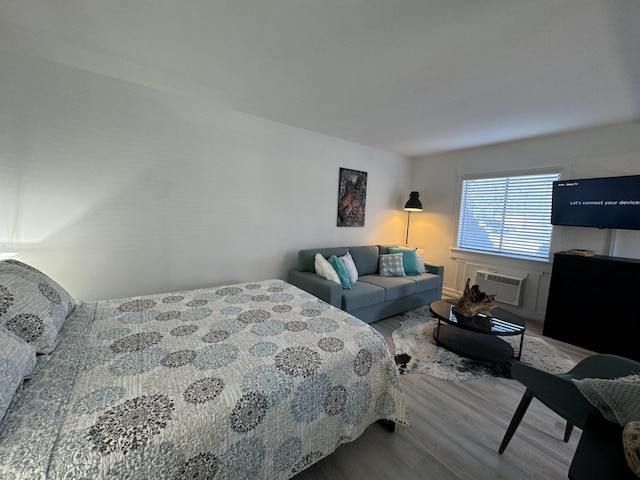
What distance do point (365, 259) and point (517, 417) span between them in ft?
8.47

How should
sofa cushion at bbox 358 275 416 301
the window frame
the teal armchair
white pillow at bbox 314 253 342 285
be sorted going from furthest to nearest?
the window frame
sofa cushion at bbox 358 275 416 301
white pillow at bbox 314 253 342 285
the teal armchair

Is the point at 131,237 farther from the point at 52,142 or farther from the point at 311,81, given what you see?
the point at 311,81

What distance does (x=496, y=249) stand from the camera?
3963 millimetres

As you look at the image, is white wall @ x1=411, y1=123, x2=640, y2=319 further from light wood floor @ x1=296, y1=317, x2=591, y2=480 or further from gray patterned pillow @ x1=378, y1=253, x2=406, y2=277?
light wood floor @ x1=296, y1=317, x2=591, y2=480

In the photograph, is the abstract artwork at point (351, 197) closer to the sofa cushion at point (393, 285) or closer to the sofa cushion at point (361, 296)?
the sofa cushion at point (393, 285)

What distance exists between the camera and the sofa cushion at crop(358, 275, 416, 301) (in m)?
3.29

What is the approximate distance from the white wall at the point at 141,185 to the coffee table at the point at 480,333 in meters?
1.99

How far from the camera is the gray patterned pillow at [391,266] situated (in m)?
3.83

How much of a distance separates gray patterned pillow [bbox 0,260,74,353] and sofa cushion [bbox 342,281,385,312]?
228 cm

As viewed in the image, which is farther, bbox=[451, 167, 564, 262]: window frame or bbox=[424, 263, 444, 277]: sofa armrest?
bbox=[424, 263, 444, 277]: sofa armrest

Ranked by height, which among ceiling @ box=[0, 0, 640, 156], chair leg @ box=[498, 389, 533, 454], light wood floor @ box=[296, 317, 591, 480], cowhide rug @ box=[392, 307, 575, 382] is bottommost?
light wood floor @ box=[296, 317, 591, 480]

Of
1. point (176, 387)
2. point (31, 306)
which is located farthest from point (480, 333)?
point (31, 306)

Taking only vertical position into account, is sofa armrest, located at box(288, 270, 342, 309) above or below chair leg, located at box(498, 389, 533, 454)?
above

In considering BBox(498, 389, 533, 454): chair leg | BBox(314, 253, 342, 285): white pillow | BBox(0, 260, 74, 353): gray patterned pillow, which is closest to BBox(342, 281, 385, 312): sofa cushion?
BBox(314, 253, 342, 285): white pillow
